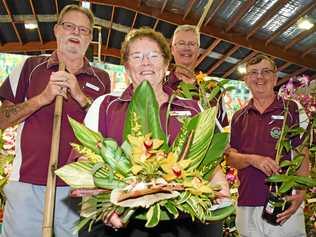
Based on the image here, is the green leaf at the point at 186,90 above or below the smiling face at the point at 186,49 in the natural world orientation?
below

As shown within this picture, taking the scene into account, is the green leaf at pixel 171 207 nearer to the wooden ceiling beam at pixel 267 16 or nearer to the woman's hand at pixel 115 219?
the woman's hand at pixel 115 219

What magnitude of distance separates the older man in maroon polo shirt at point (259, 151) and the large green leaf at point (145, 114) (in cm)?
120

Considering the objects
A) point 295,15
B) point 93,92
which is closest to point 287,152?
point 93,92

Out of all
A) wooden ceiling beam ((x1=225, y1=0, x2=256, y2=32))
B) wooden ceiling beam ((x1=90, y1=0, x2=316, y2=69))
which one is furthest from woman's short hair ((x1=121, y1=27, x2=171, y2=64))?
wooden ceiling beam ((x1=90, y1=0, x2=316, y2=69))

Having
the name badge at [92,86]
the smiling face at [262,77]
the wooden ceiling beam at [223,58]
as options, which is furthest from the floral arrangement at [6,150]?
the wooden ceiling beam at [223,58]

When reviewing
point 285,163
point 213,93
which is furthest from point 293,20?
point 213,93

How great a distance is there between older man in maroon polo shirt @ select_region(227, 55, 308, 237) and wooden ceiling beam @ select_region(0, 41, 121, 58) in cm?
991

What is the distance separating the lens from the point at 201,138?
1.30m

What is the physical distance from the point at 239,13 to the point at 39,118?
6.88 m

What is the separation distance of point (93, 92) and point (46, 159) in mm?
346

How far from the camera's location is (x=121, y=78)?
7508 millimetres

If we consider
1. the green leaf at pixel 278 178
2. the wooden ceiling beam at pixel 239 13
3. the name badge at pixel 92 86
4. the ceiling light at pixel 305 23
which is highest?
→ the wooden ceiling beam at pixel 239 13

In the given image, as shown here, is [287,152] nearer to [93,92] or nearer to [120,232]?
[93,92]

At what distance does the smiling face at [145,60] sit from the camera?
154 centimetres
